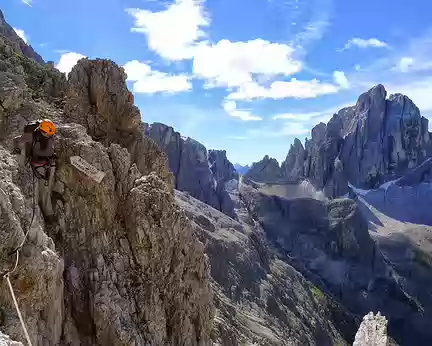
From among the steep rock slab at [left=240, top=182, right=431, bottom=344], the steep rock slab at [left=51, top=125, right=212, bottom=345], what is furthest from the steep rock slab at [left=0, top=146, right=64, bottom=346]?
the steep rock slab at [left=240, top=182, right=431, bottom=344]

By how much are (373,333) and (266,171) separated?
16691cm

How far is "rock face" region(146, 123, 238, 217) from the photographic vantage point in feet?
426

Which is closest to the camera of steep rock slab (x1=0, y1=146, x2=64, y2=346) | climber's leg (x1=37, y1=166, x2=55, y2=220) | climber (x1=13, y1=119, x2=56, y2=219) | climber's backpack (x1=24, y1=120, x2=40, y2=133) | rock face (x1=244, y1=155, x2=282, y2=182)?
steep rock slab (x1=0, y1=146, x2=64, y2=346)

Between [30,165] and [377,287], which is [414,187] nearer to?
[377,287]

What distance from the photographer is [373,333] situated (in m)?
24.7

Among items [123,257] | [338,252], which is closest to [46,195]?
[123,257]

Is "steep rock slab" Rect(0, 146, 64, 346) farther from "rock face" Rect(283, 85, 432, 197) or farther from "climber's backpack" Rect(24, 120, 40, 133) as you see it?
"rock face" Rect(283, 85, 432, 197)

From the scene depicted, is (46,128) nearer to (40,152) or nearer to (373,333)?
(40,152)

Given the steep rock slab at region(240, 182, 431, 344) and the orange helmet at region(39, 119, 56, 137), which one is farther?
the steep rock slab at region(240, 182, 431, 344)

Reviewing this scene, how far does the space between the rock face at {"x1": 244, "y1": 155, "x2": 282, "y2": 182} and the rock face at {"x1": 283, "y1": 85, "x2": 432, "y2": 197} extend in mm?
6721

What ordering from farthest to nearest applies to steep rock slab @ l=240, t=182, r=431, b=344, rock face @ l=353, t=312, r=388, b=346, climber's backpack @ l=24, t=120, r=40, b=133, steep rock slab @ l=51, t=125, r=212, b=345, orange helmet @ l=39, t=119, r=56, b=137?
steep rock slab @ l=240, t=182, r=431, b=344, rock face @ l=353, t=312, r=388, b=346, steep rock slab @ l=51, t=125, r=212, b=345, climber's backpack @ l=24, t=120, r=40, b=133, orange helmet @ l=39, t=119, r=56, b=137

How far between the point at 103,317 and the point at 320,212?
138463 mm

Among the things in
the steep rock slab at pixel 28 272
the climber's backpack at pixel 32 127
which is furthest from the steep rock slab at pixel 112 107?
the steep rock slab at pixel 28 272

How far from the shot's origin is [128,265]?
18.9m
